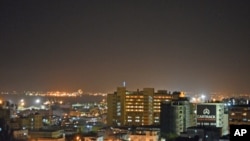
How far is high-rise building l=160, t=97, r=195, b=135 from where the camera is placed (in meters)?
17.2

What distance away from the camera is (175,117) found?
17.3m

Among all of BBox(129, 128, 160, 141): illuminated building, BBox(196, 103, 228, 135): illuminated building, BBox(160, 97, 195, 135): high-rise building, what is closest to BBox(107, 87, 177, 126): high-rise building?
BBox(160, 97, 195, 135): high-rise building

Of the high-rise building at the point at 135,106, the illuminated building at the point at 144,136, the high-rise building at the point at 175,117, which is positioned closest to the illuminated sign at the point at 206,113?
the high-rise building at the point at 175,117

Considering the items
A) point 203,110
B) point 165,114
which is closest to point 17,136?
point 165,114

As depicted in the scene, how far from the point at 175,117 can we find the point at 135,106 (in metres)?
5.51

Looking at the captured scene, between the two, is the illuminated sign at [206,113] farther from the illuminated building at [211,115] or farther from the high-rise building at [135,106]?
the high-rise building at [135,106]

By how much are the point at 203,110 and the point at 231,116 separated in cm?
237

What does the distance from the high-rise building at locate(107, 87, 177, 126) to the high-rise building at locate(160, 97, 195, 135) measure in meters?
4.35

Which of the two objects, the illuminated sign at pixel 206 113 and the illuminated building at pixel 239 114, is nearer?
the illuminated sign at pixel 206 113

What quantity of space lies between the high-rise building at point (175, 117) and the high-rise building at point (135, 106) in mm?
4347

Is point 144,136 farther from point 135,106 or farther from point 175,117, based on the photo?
point 135,106

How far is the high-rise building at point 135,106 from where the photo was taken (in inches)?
872

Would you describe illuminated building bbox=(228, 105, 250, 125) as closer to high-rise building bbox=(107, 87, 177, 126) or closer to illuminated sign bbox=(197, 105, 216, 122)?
illuminated sign bbox=(197, 105, 216, 122)

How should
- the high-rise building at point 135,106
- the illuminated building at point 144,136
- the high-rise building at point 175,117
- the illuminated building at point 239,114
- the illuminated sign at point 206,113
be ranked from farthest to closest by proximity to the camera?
the high-rise building at point 135,106, the illuminated building at point 239,114, the high-rise building at point 175,117, the illuminated sign at point 206,113, the illuminated building at point 144,136
